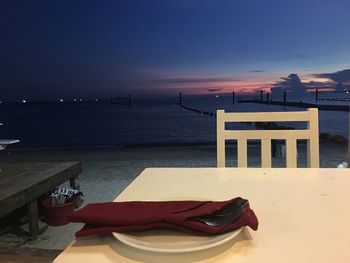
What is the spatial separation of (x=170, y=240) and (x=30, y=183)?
205 centimetres

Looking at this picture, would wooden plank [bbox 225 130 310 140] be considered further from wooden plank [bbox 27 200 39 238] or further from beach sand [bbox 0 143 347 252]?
wooden plank [bbox 27 200 39 238]

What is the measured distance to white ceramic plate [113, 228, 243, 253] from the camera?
0.59m

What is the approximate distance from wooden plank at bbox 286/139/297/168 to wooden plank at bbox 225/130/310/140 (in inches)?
1.1

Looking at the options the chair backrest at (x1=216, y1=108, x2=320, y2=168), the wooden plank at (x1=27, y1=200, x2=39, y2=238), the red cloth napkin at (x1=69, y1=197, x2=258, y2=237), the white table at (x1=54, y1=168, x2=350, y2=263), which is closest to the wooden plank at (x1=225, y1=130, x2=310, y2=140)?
the chair backrest at (x1=216, y1=108, x2=320, y2=168)

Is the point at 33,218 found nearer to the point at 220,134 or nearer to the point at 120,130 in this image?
the point at 220,134

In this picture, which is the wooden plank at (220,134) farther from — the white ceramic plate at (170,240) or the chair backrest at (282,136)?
the white ceramic plate at (170,240)

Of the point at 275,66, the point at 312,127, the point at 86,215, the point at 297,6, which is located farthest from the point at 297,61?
the point at 86,215

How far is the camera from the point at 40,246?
231 centimetres

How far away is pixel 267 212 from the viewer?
2.68 ft

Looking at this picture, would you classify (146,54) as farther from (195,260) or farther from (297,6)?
(195,260)

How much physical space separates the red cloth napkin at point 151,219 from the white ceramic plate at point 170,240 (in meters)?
0.01

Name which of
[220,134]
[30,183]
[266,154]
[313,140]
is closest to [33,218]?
[30,183]

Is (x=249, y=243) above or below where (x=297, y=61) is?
below

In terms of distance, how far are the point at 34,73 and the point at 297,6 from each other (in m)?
21.6
